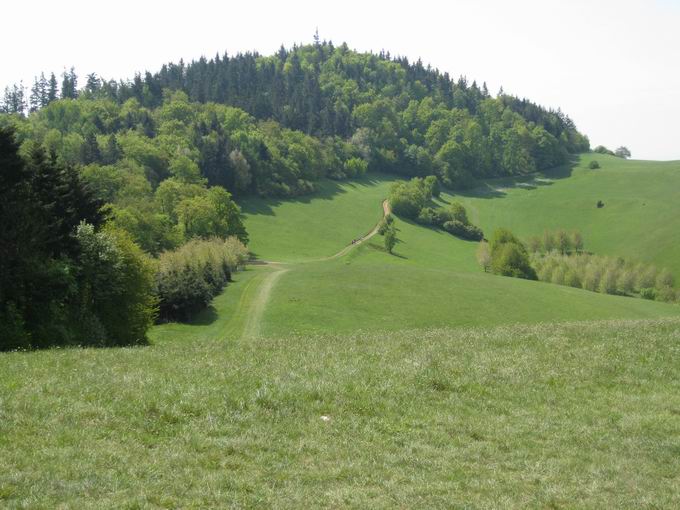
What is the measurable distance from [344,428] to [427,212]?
16055cm

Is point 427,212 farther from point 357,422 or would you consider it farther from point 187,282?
point 357,422

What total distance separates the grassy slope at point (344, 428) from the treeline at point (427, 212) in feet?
483

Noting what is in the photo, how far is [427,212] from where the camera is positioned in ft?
568

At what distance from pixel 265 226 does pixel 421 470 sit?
141m

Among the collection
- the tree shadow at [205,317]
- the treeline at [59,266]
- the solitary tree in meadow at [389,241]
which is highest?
the treeline at [59,266]

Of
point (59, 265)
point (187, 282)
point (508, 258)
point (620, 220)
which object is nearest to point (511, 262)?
point (508, 258)

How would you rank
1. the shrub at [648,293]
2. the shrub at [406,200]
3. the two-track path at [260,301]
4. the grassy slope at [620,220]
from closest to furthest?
the two-track path at [260,301] < the shrub at [648,293] < the grassy slope at [620,220] < the shrub at [406,200]

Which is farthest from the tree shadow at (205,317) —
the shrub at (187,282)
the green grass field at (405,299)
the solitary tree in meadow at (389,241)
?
the solitary tree in meadow at (389,241)

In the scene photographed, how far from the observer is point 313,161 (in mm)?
194250

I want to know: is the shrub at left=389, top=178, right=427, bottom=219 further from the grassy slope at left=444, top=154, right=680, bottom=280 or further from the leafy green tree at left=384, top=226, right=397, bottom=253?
the leafy green tree at left=384, top=226, right=397, bottom=253

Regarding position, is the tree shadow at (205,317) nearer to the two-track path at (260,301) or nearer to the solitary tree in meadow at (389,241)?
the two-track path at (260,301)

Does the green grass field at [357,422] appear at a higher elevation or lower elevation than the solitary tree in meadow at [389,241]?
higher

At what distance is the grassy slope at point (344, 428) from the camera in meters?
11.2

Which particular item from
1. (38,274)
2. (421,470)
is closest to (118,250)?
(38,274)
